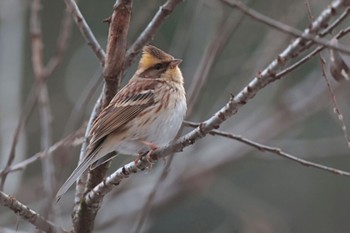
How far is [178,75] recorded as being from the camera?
5.28 m

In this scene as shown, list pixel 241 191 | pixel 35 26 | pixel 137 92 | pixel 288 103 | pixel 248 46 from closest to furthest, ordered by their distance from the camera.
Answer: pixel 35 26
pixel 137 92
pixel 288 103
pixel 241 191
pixel 248 46

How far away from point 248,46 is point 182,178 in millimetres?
3118

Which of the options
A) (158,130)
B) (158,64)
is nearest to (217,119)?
(158,130)

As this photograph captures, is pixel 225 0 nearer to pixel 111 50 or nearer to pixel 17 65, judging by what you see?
pixel 111 50

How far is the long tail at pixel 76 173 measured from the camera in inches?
163

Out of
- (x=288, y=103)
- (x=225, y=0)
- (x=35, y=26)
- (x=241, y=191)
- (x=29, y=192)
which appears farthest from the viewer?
(x=241, y=191)

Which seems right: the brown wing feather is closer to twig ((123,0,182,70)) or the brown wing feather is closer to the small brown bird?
the small brown bird

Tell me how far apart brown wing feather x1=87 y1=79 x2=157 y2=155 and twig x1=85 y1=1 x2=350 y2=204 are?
58 centimetres

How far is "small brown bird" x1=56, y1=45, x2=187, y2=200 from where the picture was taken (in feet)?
15.1

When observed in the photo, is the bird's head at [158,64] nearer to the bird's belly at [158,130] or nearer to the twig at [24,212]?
the bird's belly at [158,130]

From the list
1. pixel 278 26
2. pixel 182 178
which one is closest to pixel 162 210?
pixel 182 178

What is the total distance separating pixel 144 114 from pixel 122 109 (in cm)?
16

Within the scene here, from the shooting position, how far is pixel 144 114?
498 cm

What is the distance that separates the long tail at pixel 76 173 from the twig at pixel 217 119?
221 millimetres
